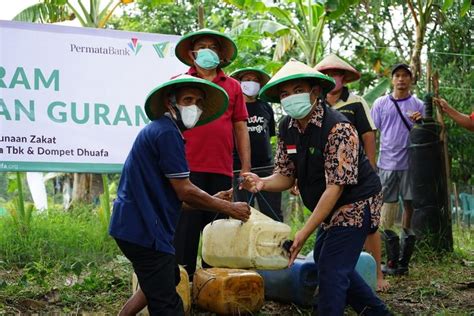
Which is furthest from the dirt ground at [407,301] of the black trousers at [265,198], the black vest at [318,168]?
the black vest at [318,168]

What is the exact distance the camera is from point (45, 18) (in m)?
10.7

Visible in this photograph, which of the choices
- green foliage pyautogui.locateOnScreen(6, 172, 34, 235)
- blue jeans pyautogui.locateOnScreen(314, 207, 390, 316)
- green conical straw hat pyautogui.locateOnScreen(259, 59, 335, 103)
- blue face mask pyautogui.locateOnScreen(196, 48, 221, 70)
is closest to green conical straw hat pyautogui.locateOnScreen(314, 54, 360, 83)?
blue face mask pyautogui.locateOnScreen(196, 48, 221, 70)

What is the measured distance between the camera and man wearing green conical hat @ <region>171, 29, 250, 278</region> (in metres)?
5.02

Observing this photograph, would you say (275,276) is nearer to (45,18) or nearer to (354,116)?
(354,116)

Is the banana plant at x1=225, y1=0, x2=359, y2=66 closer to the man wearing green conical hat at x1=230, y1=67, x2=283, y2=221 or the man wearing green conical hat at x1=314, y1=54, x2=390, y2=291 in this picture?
the man wearing green conical hat at x1=230, y1=67, x2=283, y2=221

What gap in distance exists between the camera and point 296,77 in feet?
12.8

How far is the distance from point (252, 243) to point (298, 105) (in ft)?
2.94

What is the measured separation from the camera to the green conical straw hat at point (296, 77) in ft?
12.8

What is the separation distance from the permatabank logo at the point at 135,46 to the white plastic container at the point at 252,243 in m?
3.07

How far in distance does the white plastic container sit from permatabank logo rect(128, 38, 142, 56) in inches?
121

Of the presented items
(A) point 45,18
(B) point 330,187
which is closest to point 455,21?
(A) point 45,18

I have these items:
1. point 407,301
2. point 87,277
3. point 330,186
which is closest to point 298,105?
point 330,186

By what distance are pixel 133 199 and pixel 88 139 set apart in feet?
10.7

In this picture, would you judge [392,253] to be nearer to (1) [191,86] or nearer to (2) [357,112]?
(2) [357,112]
